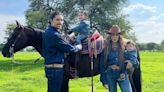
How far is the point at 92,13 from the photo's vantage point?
3331 cm

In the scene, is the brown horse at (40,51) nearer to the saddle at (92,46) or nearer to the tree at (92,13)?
the saddle at (92,46)

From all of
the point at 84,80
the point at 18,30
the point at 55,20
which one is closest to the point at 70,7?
the point at 84,80

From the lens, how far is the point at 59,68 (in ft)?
22.0

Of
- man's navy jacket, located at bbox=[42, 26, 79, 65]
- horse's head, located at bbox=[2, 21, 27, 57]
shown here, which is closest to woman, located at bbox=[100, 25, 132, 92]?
man's navy jacket, located at bbox=[42, 26, 79, 65]

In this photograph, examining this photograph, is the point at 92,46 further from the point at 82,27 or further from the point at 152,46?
the point at 152,46

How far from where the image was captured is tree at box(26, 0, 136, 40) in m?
32.7

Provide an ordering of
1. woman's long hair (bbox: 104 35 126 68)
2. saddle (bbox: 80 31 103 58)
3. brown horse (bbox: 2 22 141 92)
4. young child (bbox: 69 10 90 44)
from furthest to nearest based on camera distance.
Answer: young child (bbox: 69 10 90 44) → saddle (bbox: 80 31 103 58) → brown horse (bbox: 2 22 141 92) → woman's long hair (bbox: 104 35 126 68)

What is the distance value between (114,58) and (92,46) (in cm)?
195

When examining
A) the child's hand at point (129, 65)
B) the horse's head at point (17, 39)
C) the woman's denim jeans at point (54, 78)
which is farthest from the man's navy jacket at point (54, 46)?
the horse's head at point (17, 39)

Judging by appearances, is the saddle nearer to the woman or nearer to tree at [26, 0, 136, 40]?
the woman

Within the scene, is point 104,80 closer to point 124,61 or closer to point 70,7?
point 124,61

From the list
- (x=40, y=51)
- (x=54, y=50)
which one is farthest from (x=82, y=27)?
(x=54, y=50)

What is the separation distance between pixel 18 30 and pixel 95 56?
6.30 feet

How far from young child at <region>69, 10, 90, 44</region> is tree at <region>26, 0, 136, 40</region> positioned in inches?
890
